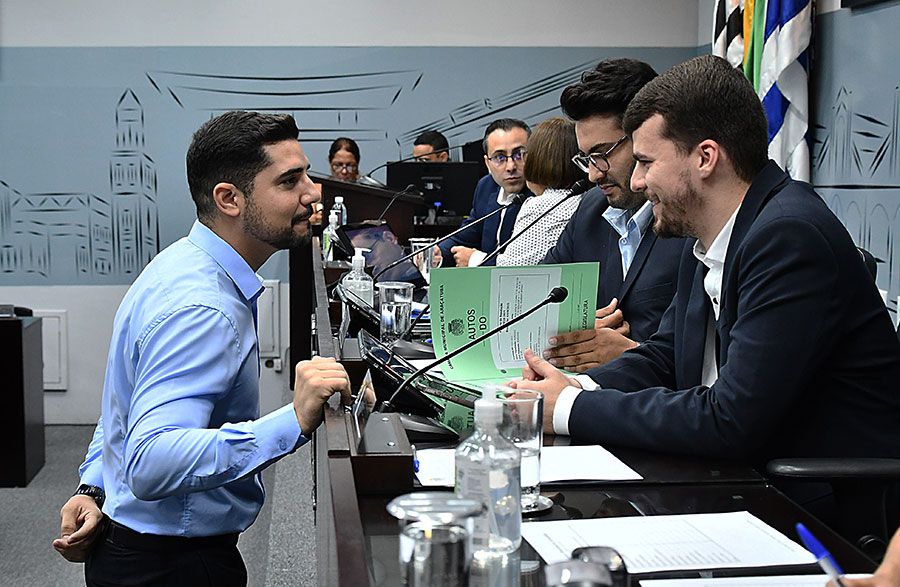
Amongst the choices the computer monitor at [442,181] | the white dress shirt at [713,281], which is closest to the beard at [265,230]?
the white dress shirt at [713,281]

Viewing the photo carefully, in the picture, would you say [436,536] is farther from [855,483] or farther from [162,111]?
[162,111]

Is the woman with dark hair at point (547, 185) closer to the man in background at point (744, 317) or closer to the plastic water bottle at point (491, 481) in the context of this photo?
the man in background at point (744, 317)

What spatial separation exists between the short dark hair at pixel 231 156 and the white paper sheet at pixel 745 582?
117 centimetres

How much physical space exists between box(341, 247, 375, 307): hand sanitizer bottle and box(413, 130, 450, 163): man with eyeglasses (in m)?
2.98

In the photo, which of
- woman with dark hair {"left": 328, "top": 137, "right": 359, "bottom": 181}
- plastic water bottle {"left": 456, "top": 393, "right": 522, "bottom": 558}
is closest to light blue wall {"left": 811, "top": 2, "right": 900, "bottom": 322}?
plastic water bottle {"left": 456, "top": 393, "right": 522, "bottom": 558}

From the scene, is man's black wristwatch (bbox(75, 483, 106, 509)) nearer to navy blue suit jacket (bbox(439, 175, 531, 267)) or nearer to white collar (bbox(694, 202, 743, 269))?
white collar (bbox(694, 202, 743, 269))

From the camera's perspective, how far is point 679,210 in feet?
6.15

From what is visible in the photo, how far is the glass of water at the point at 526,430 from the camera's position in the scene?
1355mm

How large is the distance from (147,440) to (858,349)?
Result: 110cm

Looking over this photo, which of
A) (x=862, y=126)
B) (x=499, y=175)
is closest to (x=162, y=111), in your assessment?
(x=499, y=175)

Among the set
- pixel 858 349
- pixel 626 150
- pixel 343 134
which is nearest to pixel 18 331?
pixel 343 134

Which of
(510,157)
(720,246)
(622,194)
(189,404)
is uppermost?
(510,157)

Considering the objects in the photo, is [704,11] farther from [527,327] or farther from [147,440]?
[147,440]

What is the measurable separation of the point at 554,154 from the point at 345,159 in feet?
9.16
